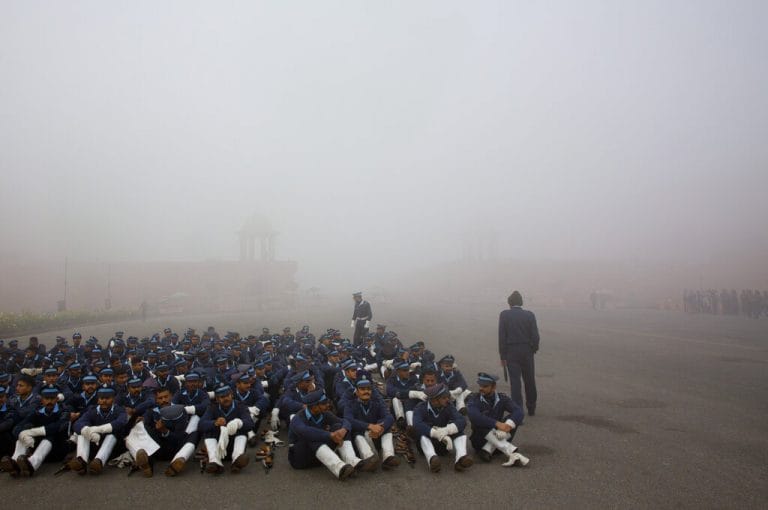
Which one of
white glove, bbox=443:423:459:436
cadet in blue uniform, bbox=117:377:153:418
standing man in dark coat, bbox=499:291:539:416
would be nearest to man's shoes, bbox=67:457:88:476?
cadet in blue uniform, bbox=117:377:153:418

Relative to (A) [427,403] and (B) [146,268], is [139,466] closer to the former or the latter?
(A) [427,403]

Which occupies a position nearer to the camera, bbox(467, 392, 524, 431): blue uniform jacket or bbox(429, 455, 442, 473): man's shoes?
bbox(429, 455, 442, 473): man's shoes

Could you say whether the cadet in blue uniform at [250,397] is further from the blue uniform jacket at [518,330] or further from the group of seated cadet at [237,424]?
the blue uniform jacket at [518,330]

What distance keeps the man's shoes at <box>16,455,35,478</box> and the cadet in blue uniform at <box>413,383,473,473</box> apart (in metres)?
5.52

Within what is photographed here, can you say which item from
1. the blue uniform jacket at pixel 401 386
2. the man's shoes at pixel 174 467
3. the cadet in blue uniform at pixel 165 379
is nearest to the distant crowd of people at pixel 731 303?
the blue uniform jacket at pixel 401 386

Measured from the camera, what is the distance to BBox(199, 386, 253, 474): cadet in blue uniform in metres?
6.36

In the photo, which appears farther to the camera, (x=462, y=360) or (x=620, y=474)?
(x=462, y=360)

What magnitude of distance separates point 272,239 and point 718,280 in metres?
59.0

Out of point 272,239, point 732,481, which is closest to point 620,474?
point 732,481

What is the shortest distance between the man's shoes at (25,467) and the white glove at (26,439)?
0.29 meters

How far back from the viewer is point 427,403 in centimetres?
720

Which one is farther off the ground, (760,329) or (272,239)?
(272,239)

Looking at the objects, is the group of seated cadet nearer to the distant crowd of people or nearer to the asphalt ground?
the asphalt ground

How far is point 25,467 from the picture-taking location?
625 centimetres
